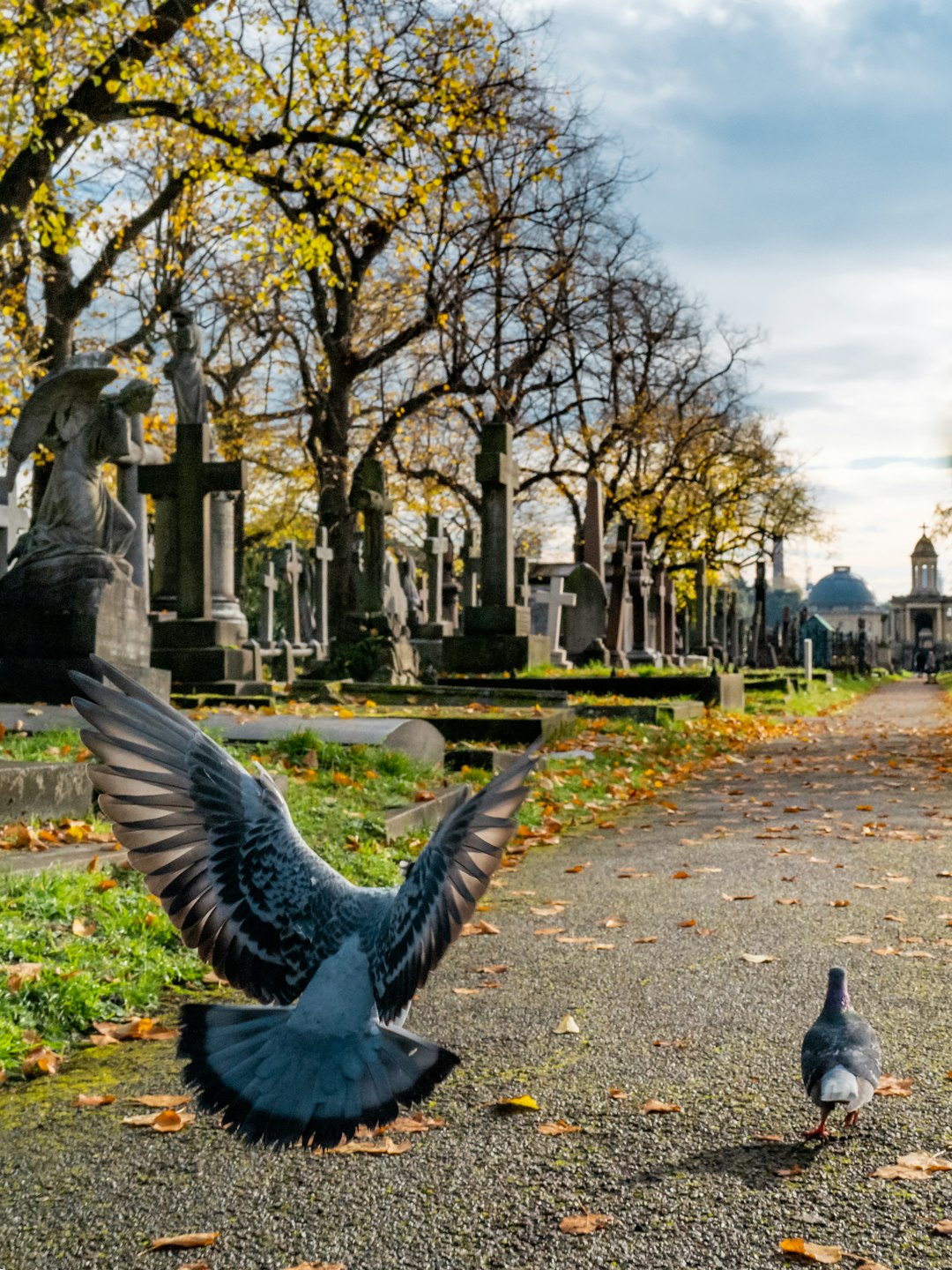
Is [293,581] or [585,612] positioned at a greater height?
[293,581]

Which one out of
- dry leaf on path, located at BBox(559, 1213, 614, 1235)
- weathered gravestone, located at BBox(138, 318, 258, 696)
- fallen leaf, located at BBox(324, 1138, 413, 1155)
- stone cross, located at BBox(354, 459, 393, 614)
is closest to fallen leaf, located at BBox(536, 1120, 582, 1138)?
fallen leaf, located at BBox(324, 1138, 413, 1155)

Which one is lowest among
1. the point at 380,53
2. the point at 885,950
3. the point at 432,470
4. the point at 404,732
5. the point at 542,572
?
the point at 885,950

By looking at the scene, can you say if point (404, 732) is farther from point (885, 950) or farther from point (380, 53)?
point (380, 53)

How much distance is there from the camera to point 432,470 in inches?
1139

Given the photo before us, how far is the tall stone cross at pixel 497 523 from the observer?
19469 mm

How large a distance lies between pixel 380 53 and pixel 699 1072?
1782cm

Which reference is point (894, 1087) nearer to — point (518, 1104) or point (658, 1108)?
point (658, 1108)

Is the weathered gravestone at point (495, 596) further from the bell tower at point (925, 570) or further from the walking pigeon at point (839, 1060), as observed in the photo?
the bell tower at point (925, 570)

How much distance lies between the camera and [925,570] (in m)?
114

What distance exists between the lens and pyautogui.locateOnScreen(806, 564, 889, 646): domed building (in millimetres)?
134125

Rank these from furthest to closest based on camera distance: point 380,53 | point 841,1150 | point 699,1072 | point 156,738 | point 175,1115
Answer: point 380,53 → point 699,1072 → point 175,1115 → point 841,1150 → point 156,738

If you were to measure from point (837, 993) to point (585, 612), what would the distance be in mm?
24466

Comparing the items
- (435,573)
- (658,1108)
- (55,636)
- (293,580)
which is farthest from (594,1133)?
(293,580)

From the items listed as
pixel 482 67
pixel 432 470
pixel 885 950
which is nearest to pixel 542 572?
pixel 432 470
